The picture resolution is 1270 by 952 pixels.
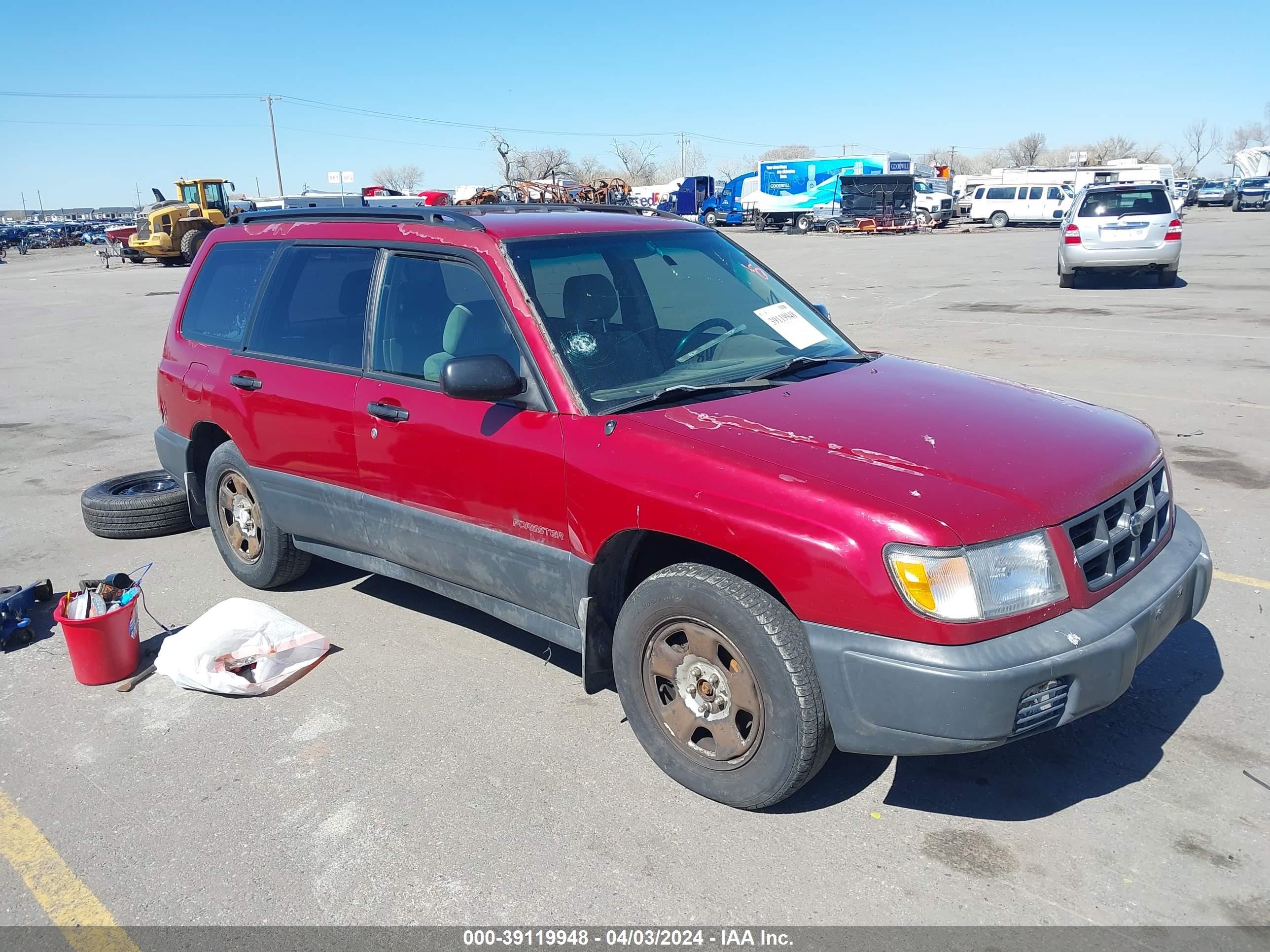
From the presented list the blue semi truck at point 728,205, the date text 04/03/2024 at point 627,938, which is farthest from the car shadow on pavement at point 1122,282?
the blue semi truck at point 728,205

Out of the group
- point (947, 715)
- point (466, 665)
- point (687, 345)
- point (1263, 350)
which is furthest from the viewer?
point (1263, 350)

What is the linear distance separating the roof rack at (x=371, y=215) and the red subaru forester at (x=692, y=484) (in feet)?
0.08

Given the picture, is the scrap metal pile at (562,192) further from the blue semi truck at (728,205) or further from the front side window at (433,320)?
the blue semi truck at (728,205)

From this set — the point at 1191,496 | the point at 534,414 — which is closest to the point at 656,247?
the point at 534,414

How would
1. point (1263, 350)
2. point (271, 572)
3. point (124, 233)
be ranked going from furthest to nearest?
point (124, 233) < point (1263, 350) < point (271, 572)

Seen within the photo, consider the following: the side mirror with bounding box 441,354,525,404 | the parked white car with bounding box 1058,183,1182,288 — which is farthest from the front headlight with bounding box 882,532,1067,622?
the parked white car with bounding box 1058,183,1182,288

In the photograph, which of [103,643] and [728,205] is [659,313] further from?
[728,205]

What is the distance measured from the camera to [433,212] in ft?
13.9

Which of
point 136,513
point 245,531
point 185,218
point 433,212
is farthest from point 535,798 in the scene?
point 185,218

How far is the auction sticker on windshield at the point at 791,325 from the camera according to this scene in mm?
4301

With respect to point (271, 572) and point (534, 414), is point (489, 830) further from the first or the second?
point (271, 572)

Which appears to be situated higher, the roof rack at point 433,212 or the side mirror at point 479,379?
the roof rack at point 433,212

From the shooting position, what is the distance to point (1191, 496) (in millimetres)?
6125

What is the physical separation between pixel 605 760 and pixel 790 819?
2.38 ft
